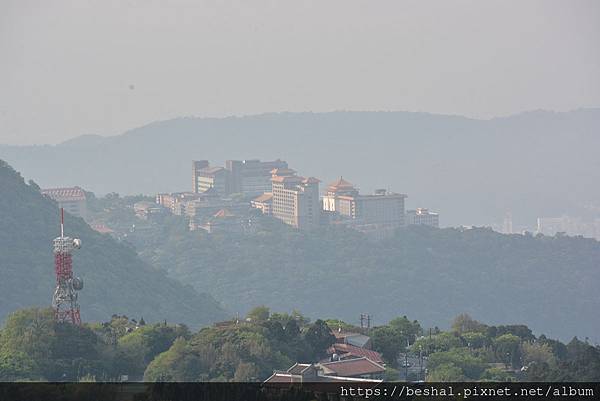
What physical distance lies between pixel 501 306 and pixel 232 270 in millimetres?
13376

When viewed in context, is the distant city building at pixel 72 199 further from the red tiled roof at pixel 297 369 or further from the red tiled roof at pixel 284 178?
the red tiled roof at pixel 297 369

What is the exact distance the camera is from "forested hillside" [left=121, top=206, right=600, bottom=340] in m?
78.0

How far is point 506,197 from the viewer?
501 ft

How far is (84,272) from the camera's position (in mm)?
58438

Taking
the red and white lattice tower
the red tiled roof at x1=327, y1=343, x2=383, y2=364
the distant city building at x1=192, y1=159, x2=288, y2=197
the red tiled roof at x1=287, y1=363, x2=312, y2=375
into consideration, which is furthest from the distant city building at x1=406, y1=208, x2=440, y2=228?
the red tiled roof at x1=287, y1=363, x2=312, y2=375

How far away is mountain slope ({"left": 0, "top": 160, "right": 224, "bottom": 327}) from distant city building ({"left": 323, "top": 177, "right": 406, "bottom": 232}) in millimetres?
31986

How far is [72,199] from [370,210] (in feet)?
64.6

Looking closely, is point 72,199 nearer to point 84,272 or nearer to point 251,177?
point 251,177

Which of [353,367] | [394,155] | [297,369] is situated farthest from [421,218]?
[297,369]

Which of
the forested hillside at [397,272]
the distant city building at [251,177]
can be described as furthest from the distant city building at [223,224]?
the distant city building at [251,177]

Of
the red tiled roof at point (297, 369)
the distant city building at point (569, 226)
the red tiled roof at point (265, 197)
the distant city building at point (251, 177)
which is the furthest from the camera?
the distant city building at point (569, 226)

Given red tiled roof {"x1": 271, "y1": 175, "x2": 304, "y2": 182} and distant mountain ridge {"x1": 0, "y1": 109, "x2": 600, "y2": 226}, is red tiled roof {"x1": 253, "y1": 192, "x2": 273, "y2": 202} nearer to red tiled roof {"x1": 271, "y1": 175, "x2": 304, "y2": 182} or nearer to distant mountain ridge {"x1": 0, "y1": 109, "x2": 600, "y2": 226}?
red tiled roof {"x1": 271, "y1": 175, "x2": 304, "y2": 182}

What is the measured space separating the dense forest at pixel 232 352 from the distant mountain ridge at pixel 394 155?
109 metres

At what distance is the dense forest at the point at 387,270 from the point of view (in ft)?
256
